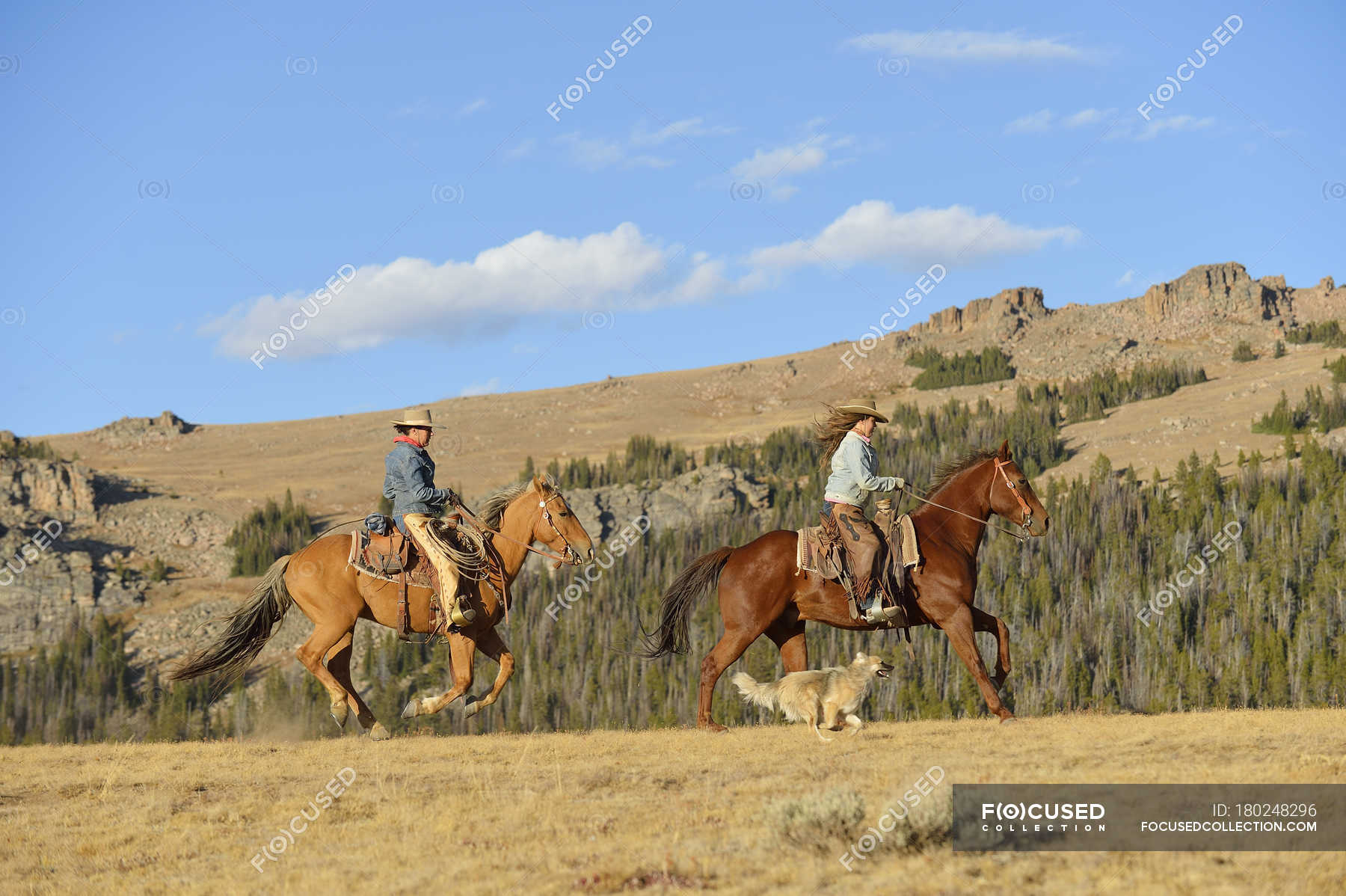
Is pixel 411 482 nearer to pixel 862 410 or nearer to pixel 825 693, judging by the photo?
pixel 825 693

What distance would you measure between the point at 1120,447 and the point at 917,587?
570ft

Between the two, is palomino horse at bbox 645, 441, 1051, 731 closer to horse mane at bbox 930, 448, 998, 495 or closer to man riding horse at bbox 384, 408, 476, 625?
horse mane at bbox 930, 448, 998, 495

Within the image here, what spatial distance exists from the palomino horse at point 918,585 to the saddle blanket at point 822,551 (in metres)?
0.27

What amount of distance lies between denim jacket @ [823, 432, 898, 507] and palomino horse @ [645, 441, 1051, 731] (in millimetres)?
986

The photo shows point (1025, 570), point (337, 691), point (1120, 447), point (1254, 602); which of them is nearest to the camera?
point (337, 691)

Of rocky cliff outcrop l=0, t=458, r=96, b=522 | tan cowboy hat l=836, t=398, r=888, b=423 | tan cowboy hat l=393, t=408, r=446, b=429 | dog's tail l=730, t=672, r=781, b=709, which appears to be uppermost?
rocky cliff outcrop l=0, t=458, r=96, b=522

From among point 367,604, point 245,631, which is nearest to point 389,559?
point 367,604

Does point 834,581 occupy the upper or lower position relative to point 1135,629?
upper

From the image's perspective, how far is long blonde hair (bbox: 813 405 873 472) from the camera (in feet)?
55.6

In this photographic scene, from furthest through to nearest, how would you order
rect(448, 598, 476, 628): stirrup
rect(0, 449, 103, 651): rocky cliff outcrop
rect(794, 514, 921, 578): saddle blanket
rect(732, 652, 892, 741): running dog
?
1. rect(0, 449, 103, 651): rocky cliff outcrop
2. rect(794, 514, 921, 578): saddle blanket
3. rect(448, 598, 476, 628): stirrup
4. rect(732, 652, 892, 741): running dog

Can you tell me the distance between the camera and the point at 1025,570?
119 m

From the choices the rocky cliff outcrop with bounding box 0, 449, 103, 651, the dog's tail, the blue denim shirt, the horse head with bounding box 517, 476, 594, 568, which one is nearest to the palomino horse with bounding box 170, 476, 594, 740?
the horse head with bounding box 517, 476, 594, 568

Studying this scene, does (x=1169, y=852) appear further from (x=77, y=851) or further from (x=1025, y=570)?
(x=1025, y=570)

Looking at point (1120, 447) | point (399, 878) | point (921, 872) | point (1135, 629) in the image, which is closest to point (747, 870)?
point (921, 872)
